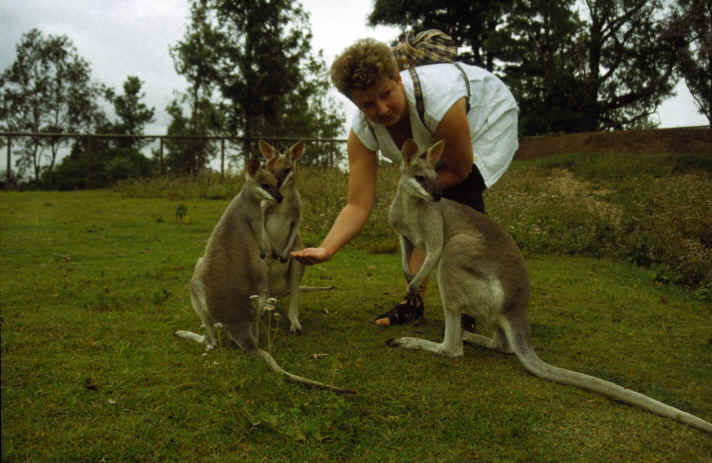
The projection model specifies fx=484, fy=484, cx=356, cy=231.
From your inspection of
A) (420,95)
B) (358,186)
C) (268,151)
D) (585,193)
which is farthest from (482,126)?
(585,193)

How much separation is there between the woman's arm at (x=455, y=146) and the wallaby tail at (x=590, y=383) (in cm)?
112

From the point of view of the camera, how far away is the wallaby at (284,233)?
3504 mm

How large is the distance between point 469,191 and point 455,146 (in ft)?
1.89

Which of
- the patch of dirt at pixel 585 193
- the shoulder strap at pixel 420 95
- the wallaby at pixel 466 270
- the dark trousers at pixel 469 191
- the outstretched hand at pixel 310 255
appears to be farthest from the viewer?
the patch of dirt at pixel 585 193

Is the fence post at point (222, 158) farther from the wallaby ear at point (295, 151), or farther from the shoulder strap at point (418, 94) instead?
the shoulder strap at point (418, 94)

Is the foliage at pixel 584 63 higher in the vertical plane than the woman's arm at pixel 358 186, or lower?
higher

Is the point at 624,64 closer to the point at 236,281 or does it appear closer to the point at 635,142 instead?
the point at 635,142

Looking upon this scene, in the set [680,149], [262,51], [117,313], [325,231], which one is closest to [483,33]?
[262,51]

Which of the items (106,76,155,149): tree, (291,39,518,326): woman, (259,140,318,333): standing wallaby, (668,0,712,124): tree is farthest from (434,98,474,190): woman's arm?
(106,76,155,149): tree

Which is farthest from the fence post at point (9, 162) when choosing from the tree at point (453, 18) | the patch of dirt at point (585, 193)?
the patch of dirt at point (585, 193)

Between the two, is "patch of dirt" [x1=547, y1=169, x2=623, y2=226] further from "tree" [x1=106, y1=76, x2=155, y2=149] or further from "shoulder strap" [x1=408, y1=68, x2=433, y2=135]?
"tree" [x1=106, y1=76, x2=155, y2=149]

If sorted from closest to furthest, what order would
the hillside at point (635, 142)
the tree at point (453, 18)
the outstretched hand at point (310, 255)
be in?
the outstretched hand at point (310, 255) < the hillside at point (635, 142) < the tree at point (453, 18)

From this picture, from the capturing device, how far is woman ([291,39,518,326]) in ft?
9.43

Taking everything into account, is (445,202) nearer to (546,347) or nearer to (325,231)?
(546,347)
